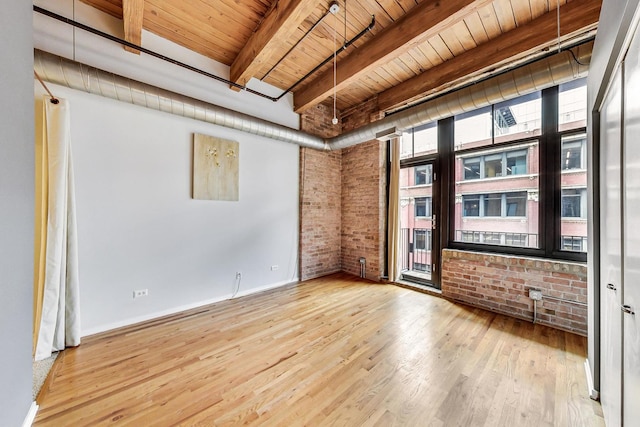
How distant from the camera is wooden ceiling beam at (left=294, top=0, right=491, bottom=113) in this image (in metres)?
2.19

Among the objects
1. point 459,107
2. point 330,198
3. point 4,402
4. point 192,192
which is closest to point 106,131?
point 192,192

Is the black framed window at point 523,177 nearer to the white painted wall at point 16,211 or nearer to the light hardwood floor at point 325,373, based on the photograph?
the light hardwood floor at point 325,373

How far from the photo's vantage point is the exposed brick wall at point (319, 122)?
15.2 ft

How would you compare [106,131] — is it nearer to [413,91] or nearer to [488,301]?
[413,91]

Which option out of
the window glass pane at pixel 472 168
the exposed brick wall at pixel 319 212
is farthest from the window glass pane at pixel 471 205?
the exposed brick wall at pixel 319 212

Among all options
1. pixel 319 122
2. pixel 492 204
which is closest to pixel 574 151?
pixel 492 204

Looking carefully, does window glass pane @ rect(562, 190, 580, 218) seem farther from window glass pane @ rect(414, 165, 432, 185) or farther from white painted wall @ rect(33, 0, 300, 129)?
white painted wall @ rect(33, 0, 300, 129)

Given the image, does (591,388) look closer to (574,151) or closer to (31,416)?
(574,151)

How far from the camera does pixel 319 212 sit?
4883mm

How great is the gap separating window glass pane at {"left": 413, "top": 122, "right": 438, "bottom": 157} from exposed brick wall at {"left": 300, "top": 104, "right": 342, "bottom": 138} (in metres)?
1.73

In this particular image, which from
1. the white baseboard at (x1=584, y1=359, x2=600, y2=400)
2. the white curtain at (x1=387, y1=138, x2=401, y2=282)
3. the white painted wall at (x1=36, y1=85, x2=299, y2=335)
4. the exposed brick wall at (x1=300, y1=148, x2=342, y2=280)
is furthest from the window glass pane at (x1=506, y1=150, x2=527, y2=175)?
the white painted wall at (x1=36, y1=85, x2=299, y2=335)

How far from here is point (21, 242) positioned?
1408 millimetres

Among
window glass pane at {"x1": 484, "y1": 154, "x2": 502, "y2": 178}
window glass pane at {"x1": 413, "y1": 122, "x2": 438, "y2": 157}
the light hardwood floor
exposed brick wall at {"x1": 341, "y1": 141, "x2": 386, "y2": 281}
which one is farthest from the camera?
exposed brick wall at {"x1": 341, "y1": 141, "x2": 386, "y2": 281}

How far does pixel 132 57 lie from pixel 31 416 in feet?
11.5
